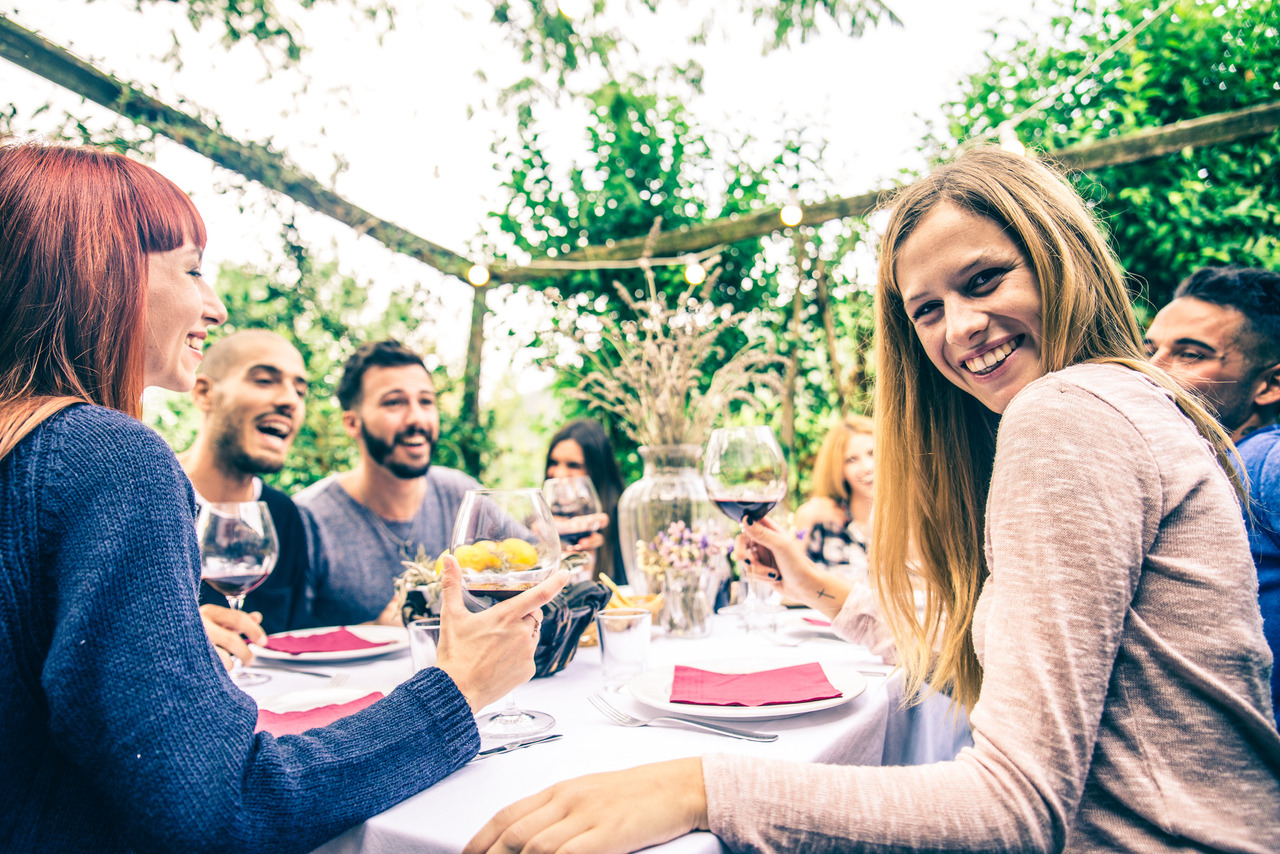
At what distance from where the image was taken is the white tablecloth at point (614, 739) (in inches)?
30.7

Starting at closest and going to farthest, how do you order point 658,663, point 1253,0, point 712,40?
point 658,663
point 1253,0
point 712,40

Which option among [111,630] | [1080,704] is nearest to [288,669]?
[111,630]

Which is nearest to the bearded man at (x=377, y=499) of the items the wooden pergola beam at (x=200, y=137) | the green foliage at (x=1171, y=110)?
the wooden pergola beam at (x=200, y=137)

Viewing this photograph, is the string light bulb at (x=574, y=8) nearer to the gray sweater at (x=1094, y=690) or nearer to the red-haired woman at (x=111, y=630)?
the red-haired woman at (x=111, y=630)

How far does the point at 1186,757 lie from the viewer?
2.38ft

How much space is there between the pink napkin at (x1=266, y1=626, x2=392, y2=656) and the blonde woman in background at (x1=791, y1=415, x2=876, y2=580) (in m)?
2.31

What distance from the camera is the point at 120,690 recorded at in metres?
0.66

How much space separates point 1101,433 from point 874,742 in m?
0.66

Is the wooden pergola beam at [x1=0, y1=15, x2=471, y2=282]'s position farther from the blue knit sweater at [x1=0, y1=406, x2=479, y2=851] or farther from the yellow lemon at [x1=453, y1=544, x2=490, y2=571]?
the yellow lemon at [x1=453, y1=544, x2=490, y2=571]

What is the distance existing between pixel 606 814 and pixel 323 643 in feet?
3.81

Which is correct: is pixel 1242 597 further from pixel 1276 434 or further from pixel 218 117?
pixel 218 117

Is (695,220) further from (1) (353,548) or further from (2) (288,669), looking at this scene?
(2) (288,669)

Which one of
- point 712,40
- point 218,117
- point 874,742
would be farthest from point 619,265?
point 874,742

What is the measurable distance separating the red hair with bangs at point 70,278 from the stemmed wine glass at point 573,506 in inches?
36.9
